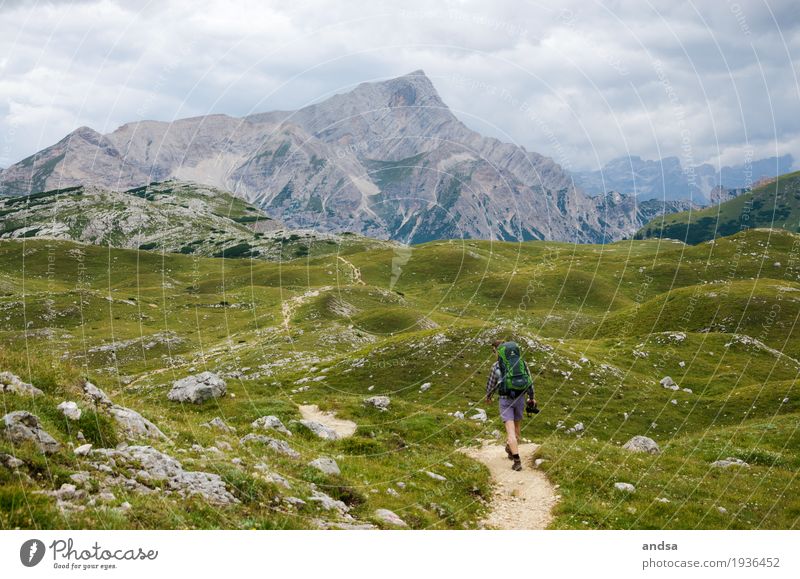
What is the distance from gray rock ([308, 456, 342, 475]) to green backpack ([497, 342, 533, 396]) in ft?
23.6

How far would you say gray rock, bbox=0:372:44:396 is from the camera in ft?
41.6

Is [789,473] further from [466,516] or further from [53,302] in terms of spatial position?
[53,302]

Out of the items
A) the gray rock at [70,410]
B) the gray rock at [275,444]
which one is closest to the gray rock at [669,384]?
the gray rock at [275,444]

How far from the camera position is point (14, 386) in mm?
12898

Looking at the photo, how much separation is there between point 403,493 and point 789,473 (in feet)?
51.9

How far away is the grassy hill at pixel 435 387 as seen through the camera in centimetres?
1305

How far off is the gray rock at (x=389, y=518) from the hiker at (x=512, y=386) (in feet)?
22.7

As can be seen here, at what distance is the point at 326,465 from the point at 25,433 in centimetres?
801

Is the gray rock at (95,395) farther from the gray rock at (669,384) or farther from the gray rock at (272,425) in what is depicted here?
the gray rock at (669,384)

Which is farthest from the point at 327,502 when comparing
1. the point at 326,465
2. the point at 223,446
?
the point at 223,446

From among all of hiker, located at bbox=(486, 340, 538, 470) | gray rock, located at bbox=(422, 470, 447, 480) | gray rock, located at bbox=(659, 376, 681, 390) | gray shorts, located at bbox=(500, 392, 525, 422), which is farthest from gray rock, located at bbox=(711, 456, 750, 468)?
gray rock, located at bbox=(659, 376, 681, 390)

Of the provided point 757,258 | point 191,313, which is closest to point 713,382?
point 191,313

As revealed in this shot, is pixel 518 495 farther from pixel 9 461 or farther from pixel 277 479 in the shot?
pixel 9 461

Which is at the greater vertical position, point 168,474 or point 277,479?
point 168,474
